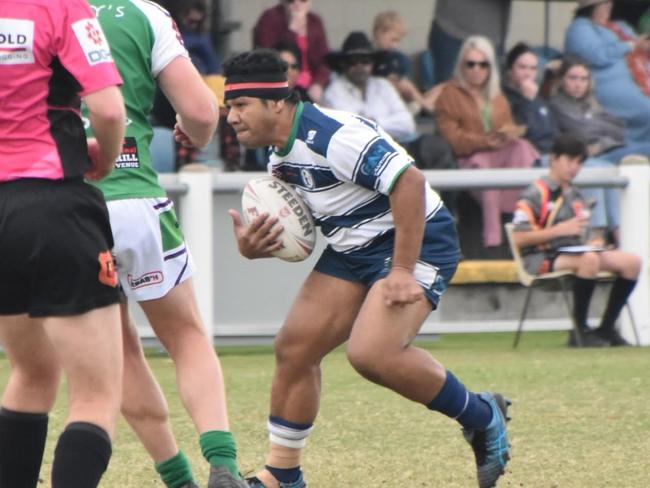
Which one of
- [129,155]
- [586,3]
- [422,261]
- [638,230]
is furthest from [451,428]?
[586,3]

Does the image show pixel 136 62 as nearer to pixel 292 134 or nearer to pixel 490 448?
pixel 292 134

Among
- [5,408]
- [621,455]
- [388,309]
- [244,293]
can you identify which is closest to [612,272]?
[244,293]

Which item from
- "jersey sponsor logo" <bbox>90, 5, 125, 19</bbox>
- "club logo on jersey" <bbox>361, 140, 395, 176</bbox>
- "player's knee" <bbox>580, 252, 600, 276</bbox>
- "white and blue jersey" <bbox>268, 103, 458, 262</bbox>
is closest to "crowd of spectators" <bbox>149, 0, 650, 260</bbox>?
"player's knee" <bbox>580, 252, 600, 276</bbox>

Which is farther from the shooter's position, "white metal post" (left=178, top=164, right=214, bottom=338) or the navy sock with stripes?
"white metal post" (left=178, top=164, right=214, bottom=338)

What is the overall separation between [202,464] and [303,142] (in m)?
1.60

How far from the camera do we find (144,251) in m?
5.50

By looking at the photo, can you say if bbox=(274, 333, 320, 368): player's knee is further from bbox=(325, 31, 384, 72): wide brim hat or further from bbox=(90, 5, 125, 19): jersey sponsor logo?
bbox=(325, 31, 384, 72): wide brim hat

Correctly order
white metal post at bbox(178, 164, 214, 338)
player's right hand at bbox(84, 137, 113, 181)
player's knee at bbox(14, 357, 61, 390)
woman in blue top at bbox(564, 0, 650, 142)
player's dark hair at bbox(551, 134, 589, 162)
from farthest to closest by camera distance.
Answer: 1. woman in blue top at bbox(564, 0, 650, 142)
2. player's dark hair at bbox(551, 134, 589, 162)
3. white metal post at bbox(178, 164, 214, 338)
4. player's knee at bbox(14, 357, 61, 390)
5. player's right hand at bbox(84, 137, 113, 181)

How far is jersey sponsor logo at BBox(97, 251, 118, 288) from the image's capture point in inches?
179

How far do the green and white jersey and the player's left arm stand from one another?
2.81 ft

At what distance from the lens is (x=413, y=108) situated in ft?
44.7

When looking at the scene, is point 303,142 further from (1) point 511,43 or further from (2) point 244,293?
(1) point 511,43

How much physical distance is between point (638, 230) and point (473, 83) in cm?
239

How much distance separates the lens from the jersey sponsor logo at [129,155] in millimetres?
5492
